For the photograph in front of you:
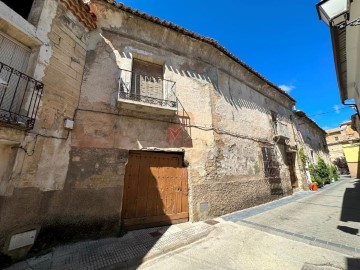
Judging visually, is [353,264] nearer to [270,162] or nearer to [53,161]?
[53,161]

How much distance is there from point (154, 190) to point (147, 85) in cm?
333

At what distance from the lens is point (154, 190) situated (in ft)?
16.7

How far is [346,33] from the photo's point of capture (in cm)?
445

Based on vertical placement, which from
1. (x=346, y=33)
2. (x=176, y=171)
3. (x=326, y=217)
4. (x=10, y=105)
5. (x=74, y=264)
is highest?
(x=346, y=33)

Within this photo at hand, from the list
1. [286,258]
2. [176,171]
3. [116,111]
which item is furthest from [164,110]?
[286,258]

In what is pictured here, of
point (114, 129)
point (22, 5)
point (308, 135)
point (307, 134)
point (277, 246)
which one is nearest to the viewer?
point (277, 246)

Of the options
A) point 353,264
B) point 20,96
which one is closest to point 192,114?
point 20,96

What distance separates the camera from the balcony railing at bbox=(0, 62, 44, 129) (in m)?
3.47

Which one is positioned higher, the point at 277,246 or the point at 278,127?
the point at 278,127

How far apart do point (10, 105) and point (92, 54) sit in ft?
8.28

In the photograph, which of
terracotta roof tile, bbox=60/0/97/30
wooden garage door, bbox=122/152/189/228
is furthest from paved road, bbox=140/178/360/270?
terracotta roof tile, bbox=60/0/97/30

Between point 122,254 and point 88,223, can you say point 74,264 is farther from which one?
point 88,223

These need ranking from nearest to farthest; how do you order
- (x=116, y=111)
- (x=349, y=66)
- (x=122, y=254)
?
1. (x=122, y=254)
2. (x=116, y=111)
3. (x=349, y=66)

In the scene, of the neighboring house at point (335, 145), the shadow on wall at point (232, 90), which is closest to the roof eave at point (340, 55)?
→ the shadow on wall at point (232, 90)
